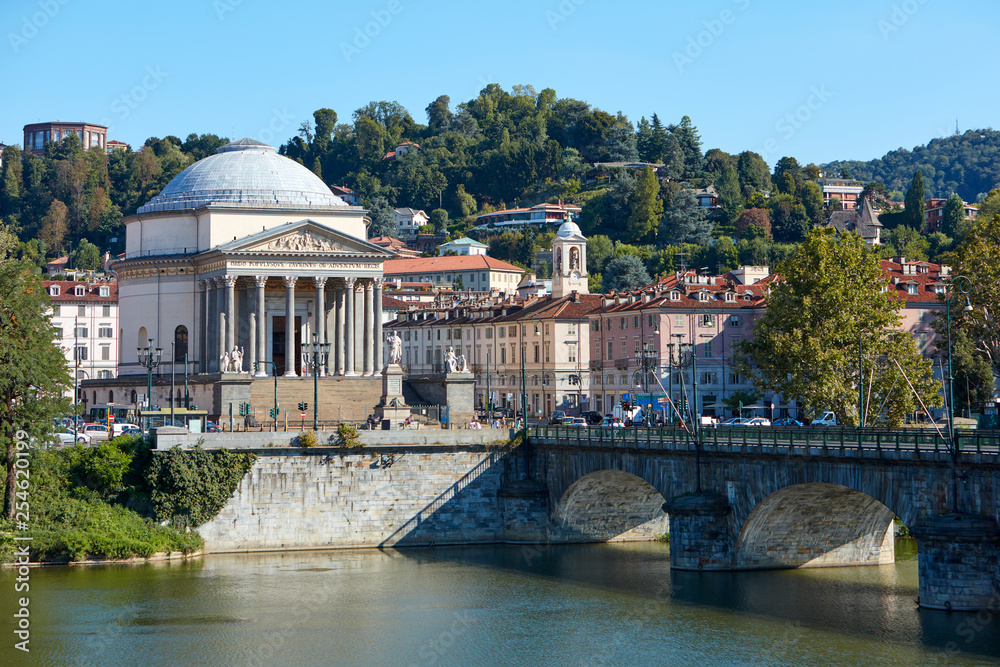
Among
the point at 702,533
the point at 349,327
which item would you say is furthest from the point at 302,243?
the point at 702,533

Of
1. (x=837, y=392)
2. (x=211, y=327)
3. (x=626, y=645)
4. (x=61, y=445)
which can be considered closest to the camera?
(x=626, y=645)

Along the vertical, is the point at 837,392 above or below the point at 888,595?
above

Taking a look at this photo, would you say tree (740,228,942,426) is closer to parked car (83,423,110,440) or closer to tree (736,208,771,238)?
parked car (83,423,110,440)

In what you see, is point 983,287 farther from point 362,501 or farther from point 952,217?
point 952,217

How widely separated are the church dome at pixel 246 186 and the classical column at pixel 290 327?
243 inches

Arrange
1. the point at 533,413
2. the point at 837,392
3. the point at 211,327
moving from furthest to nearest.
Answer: the point at 533,413 → the point at 211,327 → the point at 837,392

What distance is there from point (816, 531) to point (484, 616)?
1372 centimetres

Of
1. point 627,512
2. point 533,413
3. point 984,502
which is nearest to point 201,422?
point 627,512

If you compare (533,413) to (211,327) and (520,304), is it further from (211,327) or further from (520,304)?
(211,327)

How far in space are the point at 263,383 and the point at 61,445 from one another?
63.1 ft

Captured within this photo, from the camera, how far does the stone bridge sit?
39250mm

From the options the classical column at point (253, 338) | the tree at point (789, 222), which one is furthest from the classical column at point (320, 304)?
the tree at point (789, 222)

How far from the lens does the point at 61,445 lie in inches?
2409

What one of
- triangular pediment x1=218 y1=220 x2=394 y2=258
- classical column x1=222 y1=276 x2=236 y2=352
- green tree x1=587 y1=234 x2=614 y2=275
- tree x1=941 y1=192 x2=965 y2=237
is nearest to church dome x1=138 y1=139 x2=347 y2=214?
triangular pediment x1=218 y1=220 x2=394 y2=258
